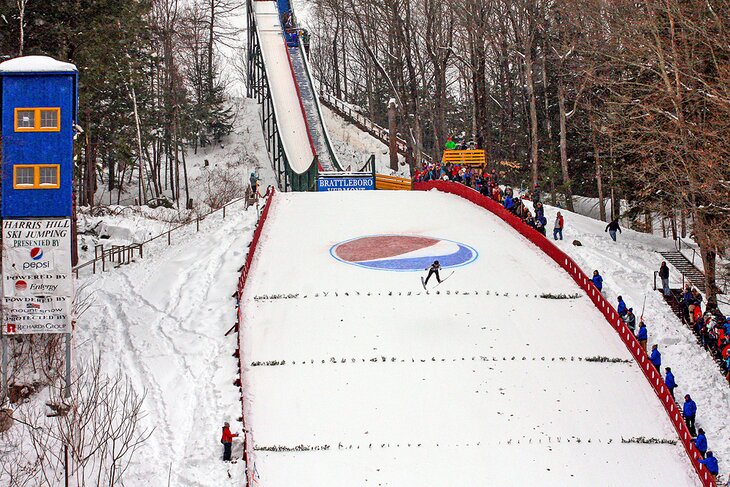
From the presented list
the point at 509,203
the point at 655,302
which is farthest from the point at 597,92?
the point at 655,302

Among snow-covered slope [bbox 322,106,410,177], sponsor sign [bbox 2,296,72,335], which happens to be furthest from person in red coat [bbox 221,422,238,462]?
snow-covered slope [bbox 322,106,410,177]

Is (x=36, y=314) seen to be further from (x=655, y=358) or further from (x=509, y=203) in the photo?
(x=509, y=203)

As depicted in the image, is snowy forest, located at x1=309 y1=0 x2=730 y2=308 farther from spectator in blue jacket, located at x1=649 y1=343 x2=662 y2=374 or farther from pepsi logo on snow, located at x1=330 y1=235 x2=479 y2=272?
pepsi logo on snow, located at x1=330 y1=235 x2=479 y2=272

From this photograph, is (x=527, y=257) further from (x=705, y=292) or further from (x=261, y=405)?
(x=261, y=405)

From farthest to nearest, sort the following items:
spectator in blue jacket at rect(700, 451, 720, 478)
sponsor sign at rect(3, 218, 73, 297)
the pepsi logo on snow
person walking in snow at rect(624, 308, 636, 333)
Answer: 1. the pepsi logo on snow
2. person walking in snow at rect(624, 308, 636, 333)
3. sponsor sign at rect(3, 218, 73, 297)
4. spectator in blue jacket at rect(700, 451, 720, 478)

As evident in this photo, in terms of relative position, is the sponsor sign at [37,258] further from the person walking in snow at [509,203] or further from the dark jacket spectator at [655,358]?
the person walking in snow at [509,203]

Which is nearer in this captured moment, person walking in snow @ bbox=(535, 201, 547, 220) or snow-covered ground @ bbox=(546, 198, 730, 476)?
snow-covered ground @ bbox=(546, 198, 730, 476)
